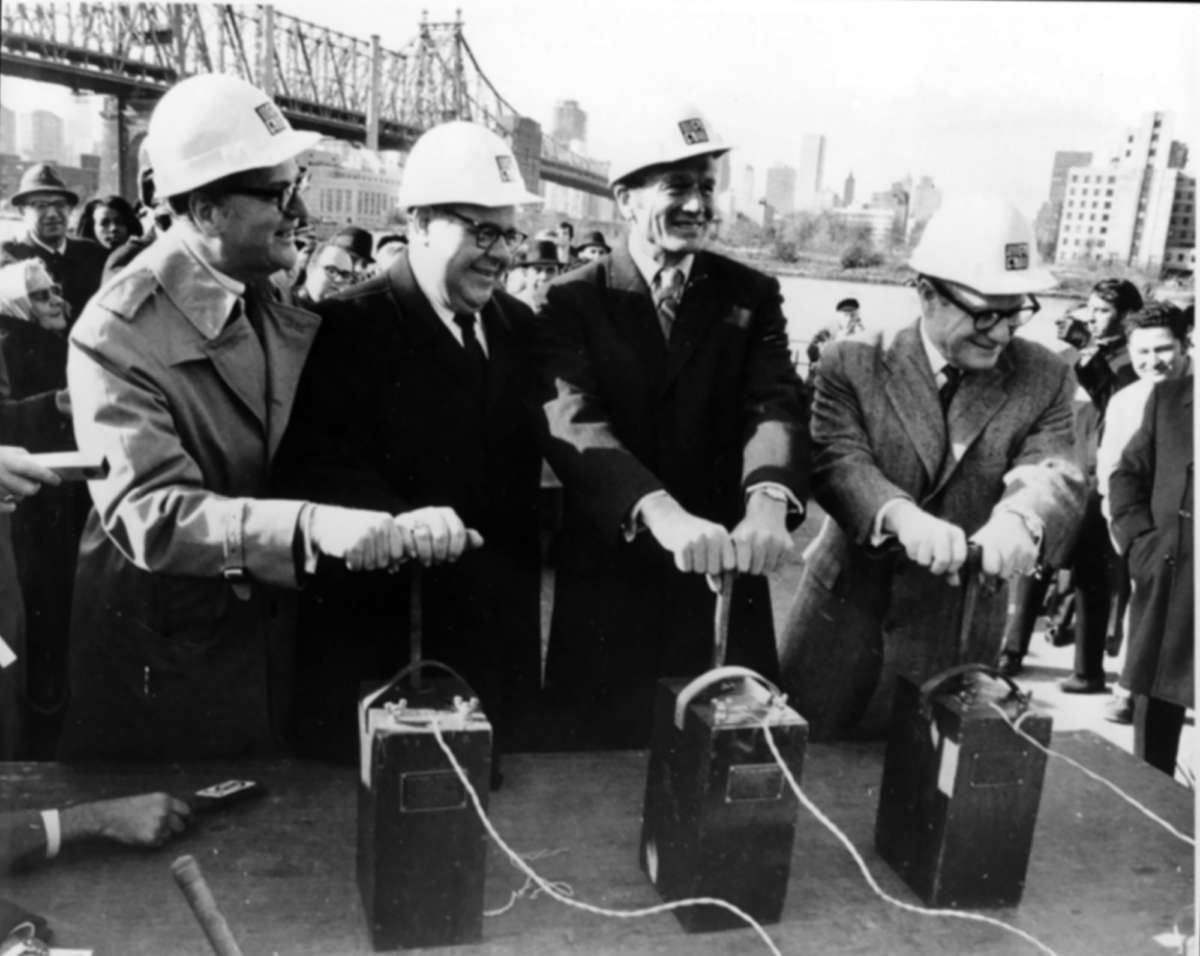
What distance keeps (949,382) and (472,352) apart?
90 centimetres

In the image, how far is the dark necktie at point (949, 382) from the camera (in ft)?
6.64

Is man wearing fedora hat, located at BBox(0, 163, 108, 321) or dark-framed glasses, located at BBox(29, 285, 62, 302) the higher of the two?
man wearing fedora hat, located at BBox(0, 163, 108, 321)

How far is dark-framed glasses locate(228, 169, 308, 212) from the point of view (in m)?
1.83

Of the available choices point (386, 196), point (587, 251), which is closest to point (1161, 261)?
point (386, 196)

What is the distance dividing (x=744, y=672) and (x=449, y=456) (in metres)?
0.77

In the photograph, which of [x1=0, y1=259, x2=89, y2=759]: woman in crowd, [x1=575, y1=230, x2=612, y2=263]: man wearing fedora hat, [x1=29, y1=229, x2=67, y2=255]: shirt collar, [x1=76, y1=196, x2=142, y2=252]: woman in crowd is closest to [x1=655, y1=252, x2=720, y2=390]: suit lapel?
[x1=0, y1=259, x2=89, y2=759]: woman in crowd

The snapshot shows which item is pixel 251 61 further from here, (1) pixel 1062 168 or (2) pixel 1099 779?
(2) pixel 1099 779

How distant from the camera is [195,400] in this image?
69.5 inches

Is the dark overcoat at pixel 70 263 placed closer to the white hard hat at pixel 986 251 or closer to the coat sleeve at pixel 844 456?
the coat sleeve at pixel 844 456

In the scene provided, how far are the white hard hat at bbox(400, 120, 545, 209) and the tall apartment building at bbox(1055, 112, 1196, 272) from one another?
53.2 inches

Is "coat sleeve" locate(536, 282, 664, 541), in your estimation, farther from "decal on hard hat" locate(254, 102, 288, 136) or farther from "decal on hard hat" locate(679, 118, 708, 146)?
"decal on hard hat" locate(254, 102, 288, 136)

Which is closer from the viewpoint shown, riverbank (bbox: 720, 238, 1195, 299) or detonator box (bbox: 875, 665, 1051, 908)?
detonator box (bbox: 875, 665, 1051, 908)

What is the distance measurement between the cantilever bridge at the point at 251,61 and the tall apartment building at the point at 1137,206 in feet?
4.62

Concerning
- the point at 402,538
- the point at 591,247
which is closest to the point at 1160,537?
the point at 402,538
